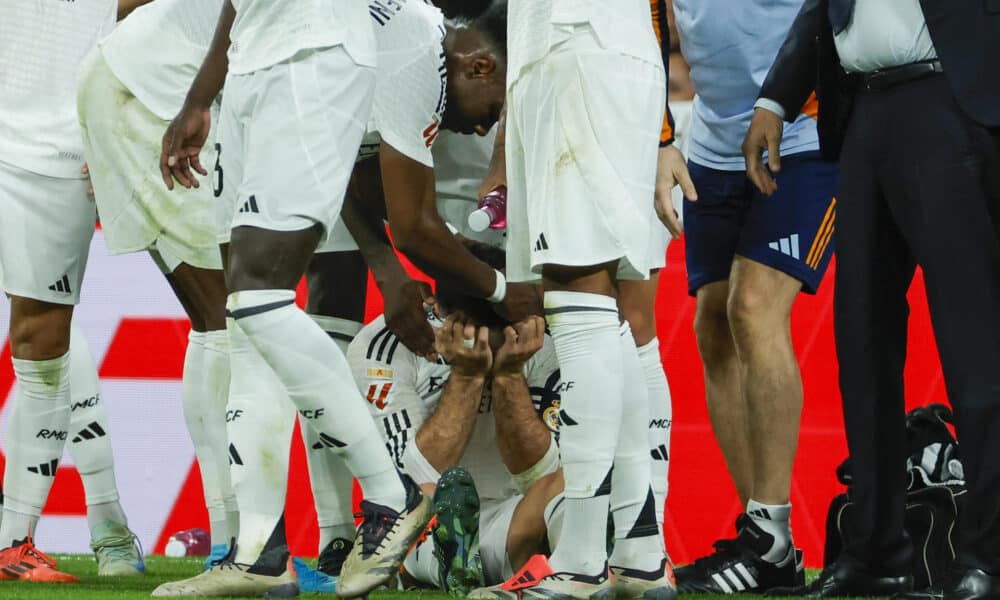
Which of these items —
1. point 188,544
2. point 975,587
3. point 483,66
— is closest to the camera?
point 975,587

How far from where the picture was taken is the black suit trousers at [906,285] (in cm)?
271

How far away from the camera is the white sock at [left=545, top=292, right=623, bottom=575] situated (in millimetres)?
2785

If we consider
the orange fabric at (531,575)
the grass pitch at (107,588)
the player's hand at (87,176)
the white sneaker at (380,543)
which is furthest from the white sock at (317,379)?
the player's hand at (87,176)

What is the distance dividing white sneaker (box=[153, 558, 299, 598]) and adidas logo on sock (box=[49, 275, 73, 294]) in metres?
1.38

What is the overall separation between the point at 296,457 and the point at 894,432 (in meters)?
2.95

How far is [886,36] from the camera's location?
288cm

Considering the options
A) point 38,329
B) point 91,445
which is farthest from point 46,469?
A: point 38,329

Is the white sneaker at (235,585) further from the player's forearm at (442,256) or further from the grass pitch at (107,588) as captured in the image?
the player's forearm at (442,256)

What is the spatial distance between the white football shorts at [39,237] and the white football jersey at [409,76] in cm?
101

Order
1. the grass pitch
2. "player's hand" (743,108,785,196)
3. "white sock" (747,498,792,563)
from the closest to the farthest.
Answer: the grass pitch, "player's hand" (743,108,785,196), "white sock" (747,498,792,563)

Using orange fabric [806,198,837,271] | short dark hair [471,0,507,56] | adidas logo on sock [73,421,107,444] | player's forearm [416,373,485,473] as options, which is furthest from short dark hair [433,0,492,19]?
adidas logo on sock [73,421,107,444]

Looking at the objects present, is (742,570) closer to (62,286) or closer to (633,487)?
(633,487)

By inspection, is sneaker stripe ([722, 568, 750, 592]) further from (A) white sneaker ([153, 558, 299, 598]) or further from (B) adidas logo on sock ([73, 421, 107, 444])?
(B) adidas logo on sock ([73, 421, 107, 444])

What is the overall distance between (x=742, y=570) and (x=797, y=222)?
0.94 metres
